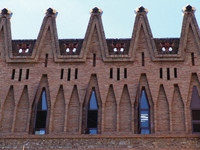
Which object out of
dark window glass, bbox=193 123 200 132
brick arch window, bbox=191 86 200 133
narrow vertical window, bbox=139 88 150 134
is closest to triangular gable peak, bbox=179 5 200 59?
brick arch window, bbox=191 86 200 133

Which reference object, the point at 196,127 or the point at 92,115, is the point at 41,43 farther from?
the point at 196,127

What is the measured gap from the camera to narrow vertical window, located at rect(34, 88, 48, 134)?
30766 mm

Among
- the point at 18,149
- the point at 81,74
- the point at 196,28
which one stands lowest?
the point at 18,149

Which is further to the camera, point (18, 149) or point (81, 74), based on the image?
point (81, 74)

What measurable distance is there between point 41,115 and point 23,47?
522 centimetres

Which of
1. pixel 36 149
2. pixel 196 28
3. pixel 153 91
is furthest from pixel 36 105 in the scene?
pixel 196 28

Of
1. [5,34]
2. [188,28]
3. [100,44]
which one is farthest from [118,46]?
[5,34]

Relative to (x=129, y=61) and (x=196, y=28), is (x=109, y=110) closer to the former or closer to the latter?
(x=129, y=61)

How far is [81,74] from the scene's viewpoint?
3203 centimetres

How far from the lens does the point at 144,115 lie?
3062cm

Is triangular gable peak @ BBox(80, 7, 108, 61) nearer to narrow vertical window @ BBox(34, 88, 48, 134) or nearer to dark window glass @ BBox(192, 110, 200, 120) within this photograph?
narrow vertical window @ BBox(34, 88, 48, 134)

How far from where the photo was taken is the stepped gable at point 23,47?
33.3 metres

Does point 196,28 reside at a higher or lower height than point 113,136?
higher

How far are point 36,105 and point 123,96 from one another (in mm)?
5403
